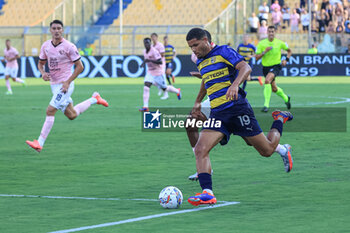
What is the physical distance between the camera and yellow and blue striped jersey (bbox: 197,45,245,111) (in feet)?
31.7

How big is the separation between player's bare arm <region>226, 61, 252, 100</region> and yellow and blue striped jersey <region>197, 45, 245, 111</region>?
→ 146 mm

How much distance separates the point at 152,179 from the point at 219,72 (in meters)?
2.42

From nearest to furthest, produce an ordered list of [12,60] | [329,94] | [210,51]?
[210,51], [329,94], [12,60]

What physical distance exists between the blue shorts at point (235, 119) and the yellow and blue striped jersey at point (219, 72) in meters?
0.06

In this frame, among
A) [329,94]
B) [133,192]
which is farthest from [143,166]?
A: [329,94]

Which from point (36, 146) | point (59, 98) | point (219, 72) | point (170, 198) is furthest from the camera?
point (59, 98)

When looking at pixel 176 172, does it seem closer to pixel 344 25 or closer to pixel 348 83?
pixel 348 83

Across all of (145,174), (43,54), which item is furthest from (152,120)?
(145,174)

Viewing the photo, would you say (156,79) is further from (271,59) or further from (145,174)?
(145,174)

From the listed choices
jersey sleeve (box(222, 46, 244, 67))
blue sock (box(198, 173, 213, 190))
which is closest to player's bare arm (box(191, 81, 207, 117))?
jersey sleeve (box(222, 46, 244, 67))

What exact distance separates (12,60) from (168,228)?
3000cm

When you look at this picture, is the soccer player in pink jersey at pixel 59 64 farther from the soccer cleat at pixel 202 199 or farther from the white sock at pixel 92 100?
the soccer cleat at pixel 202 199

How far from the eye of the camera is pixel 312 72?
45625 millimetres

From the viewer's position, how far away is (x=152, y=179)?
37.8 feet
